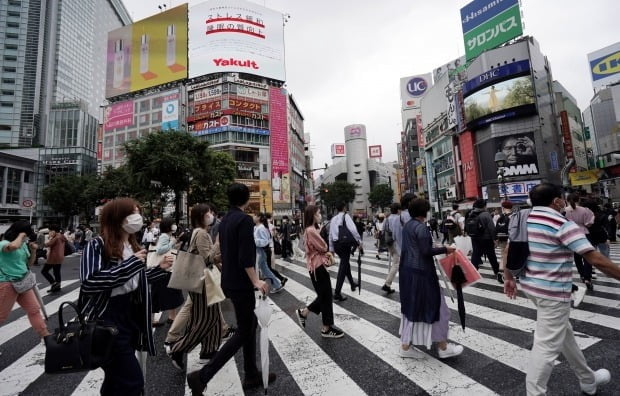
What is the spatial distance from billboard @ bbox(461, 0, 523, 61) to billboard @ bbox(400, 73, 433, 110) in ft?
113

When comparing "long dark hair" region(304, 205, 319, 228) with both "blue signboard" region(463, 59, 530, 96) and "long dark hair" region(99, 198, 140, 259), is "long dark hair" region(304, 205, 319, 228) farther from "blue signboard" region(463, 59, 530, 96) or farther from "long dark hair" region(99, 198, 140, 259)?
"blue signboard" region(463, 59, 530, 96)

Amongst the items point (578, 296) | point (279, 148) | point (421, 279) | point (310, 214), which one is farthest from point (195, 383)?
point (279, 148)

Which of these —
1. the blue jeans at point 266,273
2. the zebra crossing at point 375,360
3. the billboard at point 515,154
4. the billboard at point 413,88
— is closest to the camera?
the zebra crossing at point 375,360

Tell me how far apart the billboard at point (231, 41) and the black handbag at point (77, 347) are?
51.6 meters

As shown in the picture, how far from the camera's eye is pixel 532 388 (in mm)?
2311

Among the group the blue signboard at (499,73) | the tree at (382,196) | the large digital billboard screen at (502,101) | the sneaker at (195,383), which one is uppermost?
the blue signboard at (499,73)

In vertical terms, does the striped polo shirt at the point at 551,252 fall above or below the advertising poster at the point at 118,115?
below

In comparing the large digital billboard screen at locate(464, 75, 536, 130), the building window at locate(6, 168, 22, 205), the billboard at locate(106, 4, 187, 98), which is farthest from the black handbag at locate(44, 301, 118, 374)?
the building window at locate(6, 168, 22, 205)

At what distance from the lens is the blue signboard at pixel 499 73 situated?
3219cm

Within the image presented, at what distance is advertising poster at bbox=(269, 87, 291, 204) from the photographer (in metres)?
48.8

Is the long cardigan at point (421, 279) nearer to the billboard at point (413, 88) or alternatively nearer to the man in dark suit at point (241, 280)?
the man in dark suit at point (241, 280)

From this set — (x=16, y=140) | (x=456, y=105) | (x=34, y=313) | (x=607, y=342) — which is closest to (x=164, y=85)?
(x=16, y=140)

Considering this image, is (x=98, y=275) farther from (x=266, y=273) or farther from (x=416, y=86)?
(x=416, y=86)

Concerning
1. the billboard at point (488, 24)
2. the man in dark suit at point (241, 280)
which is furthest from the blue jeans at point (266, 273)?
the billboard at point (488, 24)
